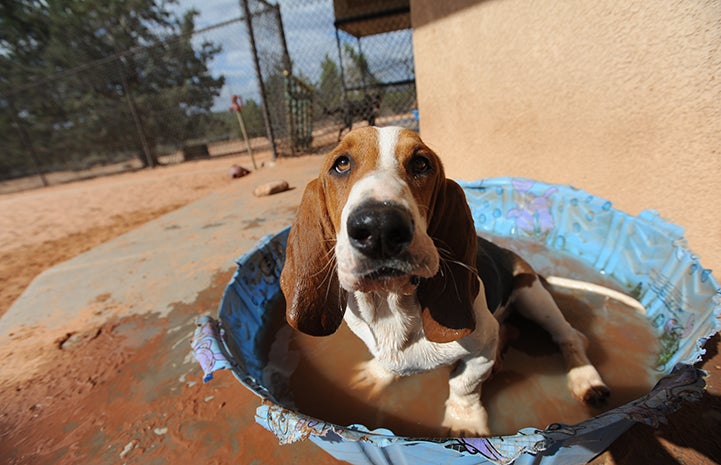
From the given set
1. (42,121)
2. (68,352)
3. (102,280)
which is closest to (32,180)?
(42,121)

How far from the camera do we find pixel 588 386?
2.00m

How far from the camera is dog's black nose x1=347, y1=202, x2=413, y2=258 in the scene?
112cm

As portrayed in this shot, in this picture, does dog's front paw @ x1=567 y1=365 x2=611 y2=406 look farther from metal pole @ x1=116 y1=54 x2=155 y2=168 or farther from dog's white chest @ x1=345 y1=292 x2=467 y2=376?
metal pole @ x1=116 y1=54 x2=155 y2=168

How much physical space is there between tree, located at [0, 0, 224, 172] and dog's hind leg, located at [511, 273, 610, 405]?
16.4 metres

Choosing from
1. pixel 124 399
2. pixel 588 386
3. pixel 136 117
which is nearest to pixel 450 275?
pixel 588 386

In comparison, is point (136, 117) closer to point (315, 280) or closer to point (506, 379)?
point (315, 280)

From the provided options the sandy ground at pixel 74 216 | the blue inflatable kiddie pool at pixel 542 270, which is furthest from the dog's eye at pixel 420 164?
the sandy ground at pixel 74 216

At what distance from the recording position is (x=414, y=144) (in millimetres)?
1612

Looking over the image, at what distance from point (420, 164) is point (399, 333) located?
854 millimetres

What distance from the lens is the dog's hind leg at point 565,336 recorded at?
200cm

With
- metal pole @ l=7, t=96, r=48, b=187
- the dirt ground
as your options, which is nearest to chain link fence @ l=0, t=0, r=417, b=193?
metal pole @ l=7, t=96, r=48, b=187

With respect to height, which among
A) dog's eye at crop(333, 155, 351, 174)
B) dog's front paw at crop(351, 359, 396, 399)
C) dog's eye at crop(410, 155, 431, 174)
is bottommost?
dog's front paw at crop(351, 359, 396, 399)

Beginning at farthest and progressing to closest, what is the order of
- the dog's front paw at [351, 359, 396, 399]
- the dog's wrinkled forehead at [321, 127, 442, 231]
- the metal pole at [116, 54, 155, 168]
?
the metal pole at [116, 54, 155, 168]
the dog's front paw at [351, 359, 396, 399]
the dog's wrinkled forehead at [321, 127, 442, 231]

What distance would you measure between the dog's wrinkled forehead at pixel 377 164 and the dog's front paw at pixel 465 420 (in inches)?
48.6
